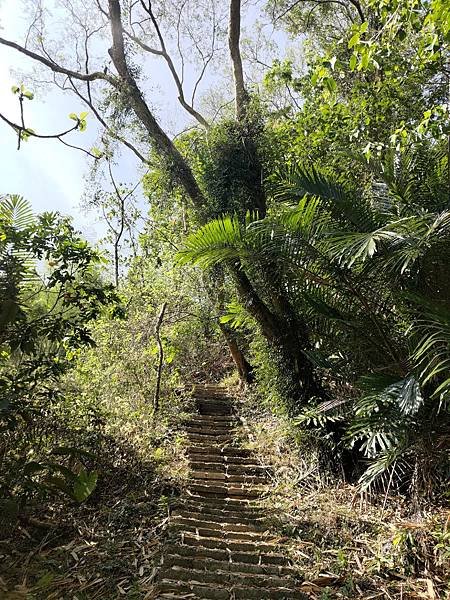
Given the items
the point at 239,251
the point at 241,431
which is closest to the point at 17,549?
the point at 239,251

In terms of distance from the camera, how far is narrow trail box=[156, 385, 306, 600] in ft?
11.4

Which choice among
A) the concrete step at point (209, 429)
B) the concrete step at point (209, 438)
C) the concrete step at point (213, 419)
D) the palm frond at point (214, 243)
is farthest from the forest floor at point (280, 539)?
the palm frond at point (214, 243)

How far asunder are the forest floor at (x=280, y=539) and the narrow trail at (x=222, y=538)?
0.44ft

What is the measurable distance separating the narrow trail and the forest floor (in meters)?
0.13

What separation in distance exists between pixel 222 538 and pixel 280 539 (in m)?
0.49

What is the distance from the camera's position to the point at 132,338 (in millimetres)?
8750

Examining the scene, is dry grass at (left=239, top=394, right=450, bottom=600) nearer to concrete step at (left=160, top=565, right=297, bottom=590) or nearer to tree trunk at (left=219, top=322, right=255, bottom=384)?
concrete step at (left=160, top=565, right=297, bottom=590)

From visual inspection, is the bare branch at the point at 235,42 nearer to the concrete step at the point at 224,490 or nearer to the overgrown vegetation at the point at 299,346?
the overgrown vegetation at the point at 299,346

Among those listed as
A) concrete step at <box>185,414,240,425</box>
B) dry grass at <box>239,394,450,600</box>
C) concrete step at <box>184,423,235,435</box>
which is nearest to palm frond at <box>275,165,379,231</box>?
dry grass at <box>239,394,450,600</box>

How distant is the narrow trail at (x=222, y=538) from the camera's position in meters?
3.49

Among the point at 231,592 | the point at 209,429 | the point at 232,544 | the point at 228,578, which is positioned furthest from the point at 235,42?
the point at 231,592

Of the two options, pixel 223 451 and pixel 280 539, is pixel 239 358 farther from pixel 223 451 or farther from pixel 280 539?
pixel 280 539

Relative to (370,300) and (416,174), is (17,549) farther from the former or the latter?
(416,174)

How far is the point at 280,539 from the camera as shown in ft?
13.8
